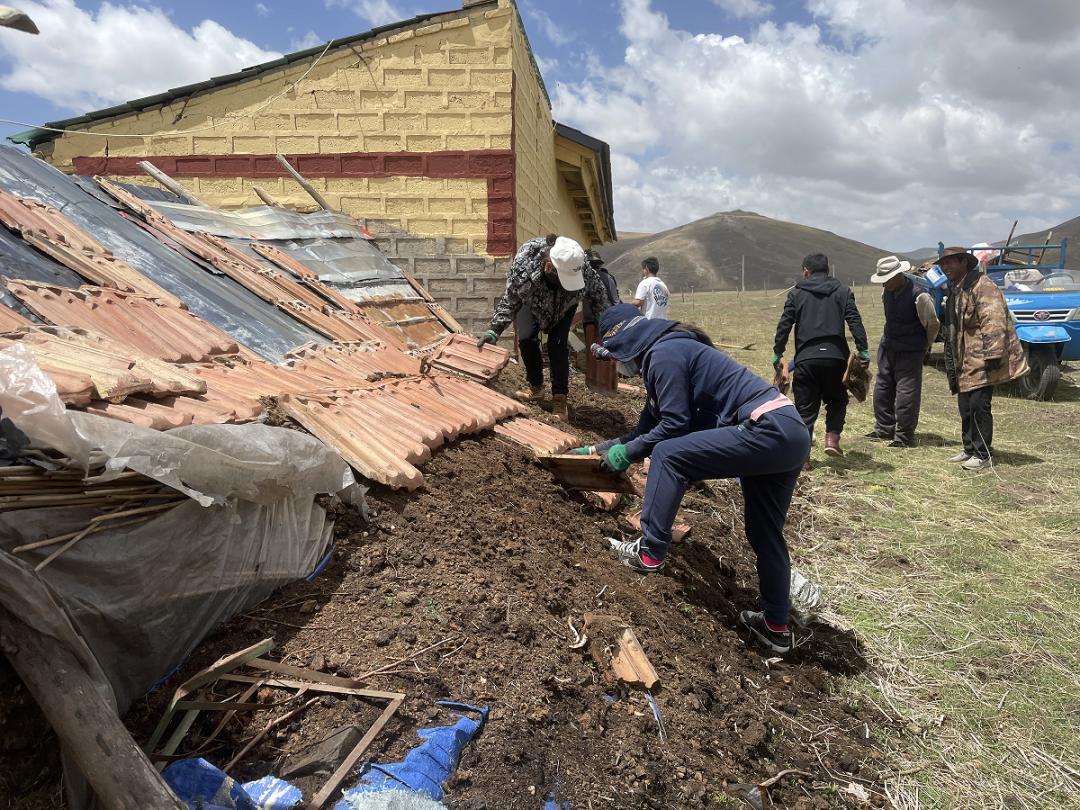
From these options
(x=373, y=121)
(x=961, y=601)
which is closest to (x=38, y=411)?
(x=961, y=601)

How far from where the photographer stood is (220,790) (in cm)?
182

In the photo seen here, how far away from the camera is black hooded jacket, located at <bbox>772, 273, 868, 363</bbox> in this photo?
6.25 meters

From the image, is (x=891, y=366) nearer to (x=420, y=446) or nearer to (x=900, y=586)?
(x=900, y=586)

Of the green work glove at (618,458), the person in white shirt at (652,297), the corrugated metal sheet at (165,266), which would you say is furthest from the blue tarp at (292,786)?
the person in white shirt at (652,297)

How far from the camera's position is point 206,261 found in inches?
235

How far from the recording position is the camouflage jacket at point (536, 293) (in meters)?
6.07

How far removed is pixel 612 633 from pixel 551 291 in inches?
150

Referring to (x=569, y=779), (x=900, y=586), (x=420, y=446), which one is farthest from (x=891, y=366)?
(x=569, y=779)

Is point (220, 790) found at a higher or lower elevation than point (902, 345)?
lower

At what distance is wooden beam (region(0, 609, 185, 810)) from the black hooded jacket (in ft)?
18.9

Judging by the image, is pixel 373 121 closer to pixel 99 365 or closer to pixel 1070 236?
pixel 99 365

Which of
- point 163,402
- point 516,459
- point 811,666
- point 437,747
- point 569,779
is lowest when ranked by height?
point 811,666

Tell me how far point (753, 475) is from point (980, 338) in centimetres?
432

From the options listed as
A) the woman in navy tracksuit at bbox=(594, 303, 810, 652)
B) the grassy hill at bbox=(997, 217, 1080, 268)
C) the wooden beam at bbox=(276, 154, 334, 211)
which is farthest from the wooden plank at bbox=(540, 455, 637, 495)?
the grassy hill at bbox=(997, 217, 1080, 268)
